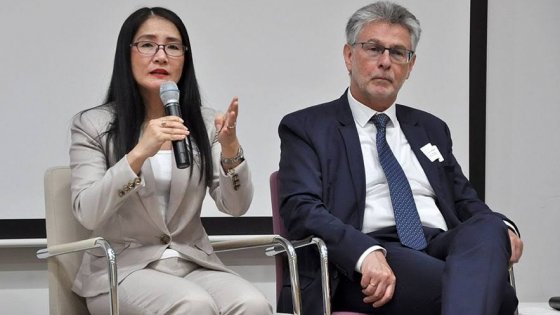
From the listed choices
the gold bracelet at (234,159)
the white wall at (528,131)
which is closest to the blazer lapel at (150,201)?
the gold bracelet at (234,159)

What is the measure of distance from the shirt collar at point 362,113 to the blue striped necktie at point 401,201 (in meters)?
0.07

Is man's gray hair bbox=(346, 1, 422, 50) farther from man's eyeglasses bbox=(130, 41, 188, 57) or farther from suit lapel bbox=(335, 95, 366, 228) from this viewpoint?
man's eyeglasses bbox=(130, 41, 188, 57)

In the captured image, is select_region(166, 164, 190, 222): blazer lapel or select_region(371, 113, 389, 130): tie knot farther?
select_region(371, 113, 389, 130): tie knot

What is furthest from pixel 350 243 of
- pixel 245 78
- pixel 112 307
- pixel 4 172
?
pixel 4 172

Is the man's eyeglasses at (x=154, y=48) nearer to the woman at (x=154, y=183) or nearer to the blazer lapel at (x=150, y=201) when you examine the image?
the woman at (x=154, y=183)

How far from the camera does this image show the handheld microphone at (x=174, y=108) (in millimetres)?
2299

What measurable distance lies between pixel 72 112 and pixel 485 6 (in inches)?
70.8

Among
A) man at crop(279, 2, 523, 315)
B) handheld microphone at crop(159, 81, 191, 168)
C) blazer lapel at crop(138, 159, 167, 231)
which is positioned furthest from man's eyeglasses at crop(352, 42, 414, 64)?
blazer lapel at crop(138, 159, 167, 231)

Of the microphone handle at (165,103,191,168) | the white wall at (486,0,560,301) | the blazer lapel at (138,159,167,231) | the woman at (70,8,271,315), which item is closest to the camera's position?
the microphone handle at (165,103,191,168)

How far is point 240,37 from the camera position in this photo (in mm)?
3756

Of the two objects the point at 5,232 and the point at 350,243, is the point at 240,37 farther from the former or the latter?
the point at 350,243

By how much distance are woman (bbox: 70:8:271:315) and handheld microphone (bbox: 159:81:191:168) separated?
0.18 feet

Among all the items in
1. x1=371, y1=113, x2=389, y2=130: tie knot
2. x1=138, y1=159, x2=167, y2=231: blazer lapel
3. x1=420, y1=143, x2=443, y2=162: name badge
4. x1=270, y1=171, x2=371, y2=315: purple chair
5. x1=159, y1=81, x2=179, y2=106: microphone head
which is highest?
x1=159, y1=81, x2=179, y2=106: microphone head

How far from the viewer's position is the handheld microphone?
7.54ft
